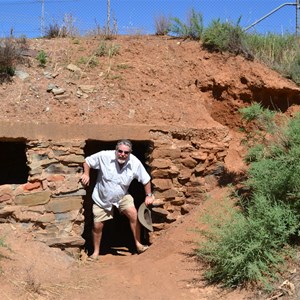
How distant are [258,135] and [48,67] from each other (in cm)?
362

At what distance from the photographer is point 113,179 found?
6680 millimetres

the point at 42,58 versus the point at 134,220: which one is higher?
the point at 42,58

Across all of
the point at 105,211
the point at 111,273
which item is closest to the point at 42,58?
the point at 105,211

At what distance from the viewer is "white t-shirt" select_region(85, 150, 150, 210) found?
667 cm

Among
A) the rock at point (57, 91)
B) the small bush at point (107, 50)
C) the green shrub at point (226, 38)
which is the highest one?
the green shrub at point (226, 38)

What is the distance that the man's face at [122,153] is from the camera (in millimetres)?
6504

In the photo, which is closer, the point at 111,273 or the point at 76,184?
the point at 111,273

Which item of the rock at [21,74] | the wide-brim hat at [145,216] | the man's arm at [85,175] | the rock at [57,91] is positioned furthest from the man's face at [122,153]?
the rock at [21,74]

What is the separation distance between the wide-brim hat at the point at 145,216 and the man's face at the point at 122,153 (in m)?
0.89

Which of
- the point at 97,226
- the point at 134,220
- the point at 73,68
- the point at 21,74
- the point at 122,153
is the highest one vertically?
the point at 73,68

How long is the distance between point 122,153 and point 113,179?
0.42 m

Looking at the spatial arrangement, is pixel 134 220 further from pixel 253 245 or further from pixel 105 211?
pixel 253 245

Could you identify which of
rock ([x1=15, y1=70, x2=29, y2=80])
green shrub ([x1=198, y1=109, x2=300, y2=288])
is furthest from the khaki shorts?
rock ([x1=15, y1=70, x2=29, y2=80])

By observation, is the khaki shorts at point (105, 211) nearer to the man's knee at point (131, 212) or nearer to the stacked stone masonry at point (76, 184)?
the man's knee at point (131, 212)
